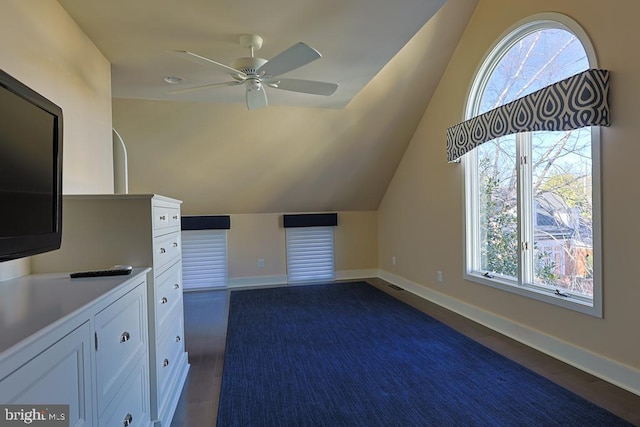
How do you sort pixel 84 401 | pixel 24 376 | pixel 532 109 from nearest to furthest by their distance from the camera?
pixel 24 376
pixel 84 401
pixel 532 109

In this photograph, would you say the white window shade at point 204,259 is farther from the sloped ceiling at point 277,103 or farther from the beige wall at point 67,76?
the beige wall at point 67,76

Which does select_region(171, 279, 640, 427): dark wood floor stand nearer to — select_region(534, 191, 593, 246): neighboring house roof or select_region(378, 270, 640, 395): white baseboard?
select_region(378, 270, 640, 395): white baseboard

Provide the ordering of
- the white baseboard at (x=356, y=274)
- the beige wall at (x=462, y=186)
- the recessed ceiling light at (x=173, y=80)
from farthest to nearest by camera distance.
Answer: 1. the white baseboard at (x=356, y=274)
2. the recessed ceiling light at (x=173, y=80)
3. the beige wall at (x=462, y=186)

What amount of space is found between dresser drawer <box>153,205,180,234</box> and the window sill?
9.54 feet

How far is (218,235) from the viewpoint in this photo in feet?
18.2

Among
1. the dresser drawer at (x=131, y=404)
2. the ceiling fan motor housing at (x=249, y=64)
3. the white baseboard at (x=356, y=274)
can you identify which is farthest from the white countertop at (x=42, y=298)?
the white baseboard at (x=356, y=274)

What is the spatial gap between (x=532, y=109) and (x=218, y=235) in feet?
14.7

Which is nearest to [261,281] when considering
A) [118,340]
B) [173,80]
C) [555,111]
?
[173,80]

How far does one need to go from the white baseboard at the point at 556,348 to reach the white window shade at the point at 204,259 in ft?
10.8

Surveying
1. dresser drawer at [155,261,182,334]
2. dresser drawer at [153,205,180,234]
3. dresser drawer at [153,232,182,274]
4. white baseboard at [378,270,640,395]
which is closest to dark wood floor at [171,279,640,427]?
white baseboard at [378,270,640,395]

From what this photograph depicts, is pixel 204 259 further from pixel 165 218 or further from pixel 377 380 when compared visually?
pixel 377 380

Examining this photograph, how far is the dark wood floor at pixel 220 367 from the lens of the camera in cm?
208

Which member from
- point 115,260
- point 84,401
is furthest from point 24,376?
point 115,260

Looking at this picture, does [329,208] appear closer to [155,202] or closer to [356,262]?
[356,262]
